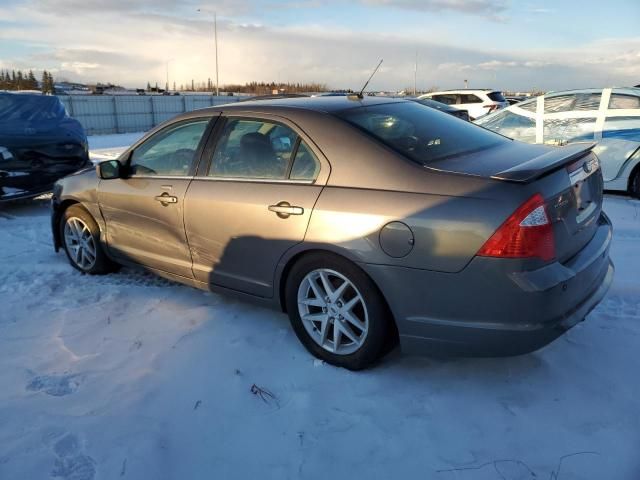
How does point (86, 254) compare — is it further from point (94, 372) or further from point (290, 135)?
point (290, 135)

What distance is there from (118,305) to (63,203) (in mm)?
1436

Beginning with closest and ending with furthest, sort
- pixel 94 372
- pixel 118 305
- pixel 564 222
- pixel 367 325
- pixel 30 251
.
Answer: pixel 564 222 → pixel 367 325 → pixel 94 372 → pixel 118 305 → pixel 30 251

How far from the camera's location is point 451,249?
2.55 metres

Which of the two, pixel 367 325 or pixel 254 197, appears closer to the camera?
pixel 367 325

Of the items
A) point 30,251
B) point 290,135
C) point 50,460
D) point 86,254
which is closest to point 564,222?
point 290,135

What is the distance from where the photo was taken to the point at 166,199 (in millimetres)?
3865

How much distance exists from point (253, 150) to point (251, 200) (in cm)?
39

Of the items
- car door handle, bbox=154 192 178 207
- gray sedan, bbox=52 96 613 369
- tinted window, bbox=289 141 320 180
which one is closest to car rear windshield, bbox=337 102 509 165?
gray sedan, bbox=52 96 613 369

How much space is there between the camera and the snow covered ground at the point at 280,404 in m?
2.37

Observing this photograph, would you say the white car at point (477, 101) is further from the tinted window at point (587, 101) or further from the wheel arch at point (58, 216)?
the wheel arch at point (58, 216)

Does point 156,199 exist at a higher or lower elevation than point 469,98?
lower

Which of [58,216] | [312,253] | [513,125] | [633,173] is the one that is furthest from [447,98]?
[312,253]

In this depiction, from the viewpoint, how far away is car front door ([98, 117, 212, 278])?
3.84 meters

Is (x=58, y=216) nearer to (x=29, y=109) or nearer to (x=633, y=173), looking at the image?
(x=29, y=109)
